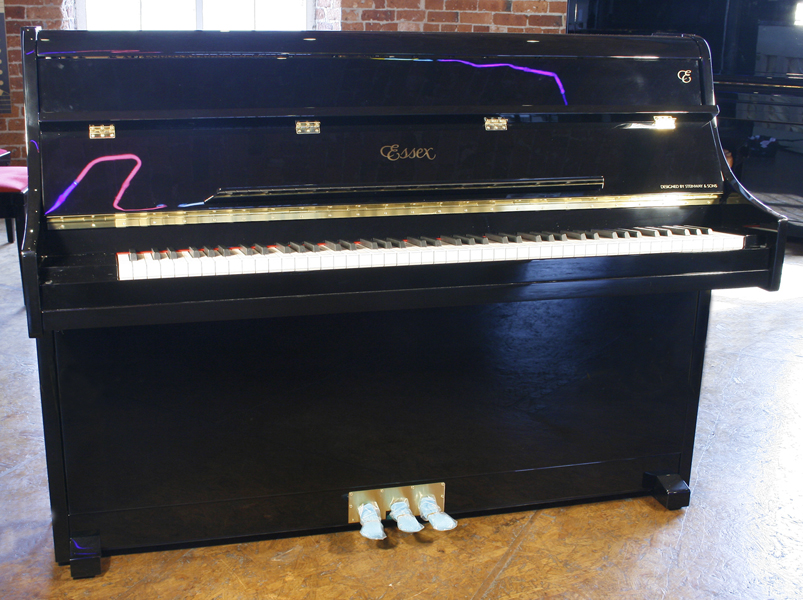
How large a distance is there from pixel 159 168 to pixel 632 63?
1.20m

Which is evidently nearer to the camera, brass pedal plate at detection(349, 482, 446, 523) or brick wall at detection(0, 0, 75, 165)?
brass pedal plate at detection(349, 482, 446, 523)

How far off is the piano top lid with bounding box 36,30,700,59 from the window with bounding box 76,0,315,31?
14.7ft

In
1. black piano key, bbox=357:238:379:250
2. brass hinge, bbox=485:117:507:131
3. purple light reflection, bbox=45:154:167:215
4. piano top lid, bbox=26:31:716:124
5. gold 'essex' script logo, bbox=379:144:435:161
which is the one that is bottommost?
black piano key, bbox=357:238:379:250

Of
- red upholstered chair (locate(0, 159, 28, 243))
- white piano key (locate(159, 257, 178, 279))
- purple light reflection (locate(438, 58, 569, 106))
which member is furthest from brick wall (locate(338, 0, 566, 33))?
white piano key (locate(159, 257, 178, 279))

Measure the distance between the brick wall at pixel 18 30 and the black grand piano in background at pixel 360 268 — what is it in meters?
4.50

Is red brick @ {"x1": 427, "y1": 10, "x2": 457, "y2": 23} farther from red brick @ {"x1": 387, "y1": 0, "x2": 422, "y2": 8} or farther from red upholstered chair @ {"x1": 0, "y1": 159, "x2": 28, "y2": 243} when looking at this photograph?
red upholstered chair @ {"x1": 0, "y1": 159, "x2": 28, "y2": 243}

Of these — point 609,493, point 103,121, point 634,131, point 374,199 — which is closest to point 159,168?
point 103,121

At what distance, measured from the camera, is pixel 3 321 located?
358 centimetres

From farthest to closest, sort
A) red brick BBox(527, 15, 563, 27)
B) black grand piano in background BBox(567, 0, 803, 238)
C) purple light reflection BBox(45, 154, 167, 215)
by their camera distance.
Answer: black grand piano in background BBox(567, 0, 803, 238)
red brick BBox(527, 15, 563, 27)
purple light reflection BBox(45, 154, 167, 215)

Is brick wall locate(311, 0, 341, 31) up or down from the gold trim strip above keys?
up

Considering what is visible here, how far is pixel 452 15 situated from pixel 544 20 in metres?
0.60

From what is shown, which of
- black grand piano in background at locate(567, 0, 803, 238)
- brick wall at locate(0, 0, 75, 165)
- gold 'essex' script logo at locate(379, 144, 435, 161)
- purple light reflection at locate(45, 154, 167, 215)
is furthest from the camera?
brick wall at locate(0, 0, 75, 165)

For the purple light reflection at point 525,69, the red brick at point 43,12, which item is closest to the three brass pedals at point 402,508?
the purple light reflection at point 525,69

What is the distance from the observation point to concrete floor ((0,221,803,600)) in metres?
1.64
